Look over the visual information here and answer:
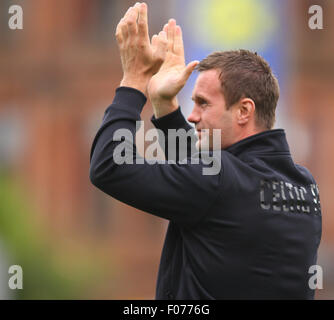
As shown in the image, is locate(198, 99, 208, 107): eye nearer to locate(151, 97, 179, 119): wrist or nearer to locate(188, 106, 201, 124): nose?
locate(188, 106, 201, 124): nose

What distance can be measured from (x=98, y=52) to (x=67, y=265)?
645 cm

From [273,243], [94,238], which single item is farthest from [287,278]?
[94,238]

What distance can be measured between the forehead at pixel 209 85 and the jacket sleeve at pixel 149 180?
1.48ft

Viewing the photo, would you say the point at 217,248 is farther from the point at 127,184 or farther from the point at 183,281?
the point at 127,184

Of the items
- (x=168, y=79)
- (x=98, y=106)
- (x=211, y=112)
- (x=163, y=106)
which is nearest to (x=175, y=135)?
(x=163, y=106)

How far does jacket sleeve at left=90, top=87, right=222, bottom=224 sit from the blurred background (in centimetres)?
1156

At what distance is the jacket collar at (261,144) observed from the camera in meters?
3.17

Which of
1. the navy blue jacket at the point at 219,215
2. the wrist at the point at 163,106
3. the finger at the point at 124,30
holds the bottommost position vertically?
the navy blue jacket at the point at 219,215

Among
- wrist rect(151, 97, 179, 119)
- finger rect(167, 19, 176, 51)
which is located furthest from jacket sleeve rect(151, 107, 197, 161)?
finger rect(167, 19, 176, 51)

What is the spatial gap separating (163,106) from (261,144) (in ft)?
2.35

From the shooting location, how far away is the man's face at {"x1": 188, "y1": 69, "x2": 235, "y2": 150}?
3.23 meters

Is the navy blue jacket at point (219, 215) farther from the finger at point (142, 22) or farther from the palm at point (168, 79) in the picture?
the palm at point (168, 79)

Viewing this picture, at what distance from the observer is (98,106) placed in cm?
1848

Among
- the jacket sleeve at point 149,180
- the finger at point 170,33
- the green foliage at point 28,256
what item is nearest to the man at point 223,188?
the jacket sleeve at point 149,180
